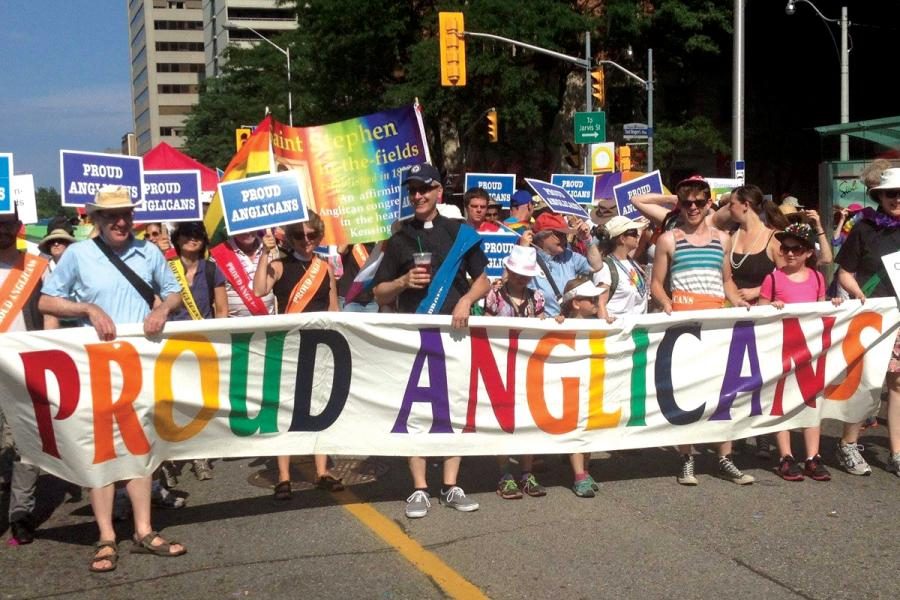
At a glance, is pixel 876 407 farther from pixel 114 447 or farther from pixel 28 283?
pixel 28 283

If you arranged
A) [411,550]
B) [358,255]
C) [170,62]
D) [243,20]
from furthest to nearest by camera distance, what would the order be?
[170,62] < [243,20] < [358,255] < [411,550]

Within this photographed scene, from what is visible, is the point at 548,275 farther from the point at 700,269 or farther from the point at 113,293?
the point at 113,293

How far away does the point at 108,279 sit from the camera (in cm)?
562

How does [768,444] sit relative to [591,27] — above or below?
below

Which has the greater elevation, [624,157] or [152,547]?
[624,157]

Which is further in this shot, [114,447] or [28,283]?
[28,283]

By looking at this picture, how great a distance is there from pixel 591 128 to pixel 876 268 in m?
16.7

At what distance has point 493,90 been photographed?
3369 centimetres

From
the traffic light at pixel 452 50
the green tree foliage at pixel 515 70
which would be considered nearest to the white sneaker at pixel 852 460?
the traffic light at pixel 452 50

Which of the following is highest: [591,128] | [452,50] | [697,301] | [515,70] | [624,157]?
[515,70]

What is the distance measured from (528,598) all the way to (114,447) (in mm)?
2288

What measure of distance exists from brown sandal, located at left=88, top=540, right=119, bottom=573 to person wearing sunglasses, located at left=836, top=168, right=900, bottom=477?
438cm

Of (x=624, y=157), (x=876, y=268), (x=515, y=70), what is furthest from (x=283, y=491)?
(x=515, y=70)

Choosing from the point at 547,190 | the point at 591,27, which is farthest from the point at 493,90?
the point at 547,190
